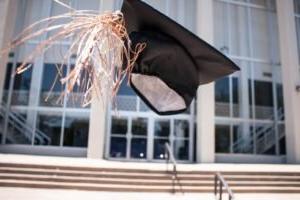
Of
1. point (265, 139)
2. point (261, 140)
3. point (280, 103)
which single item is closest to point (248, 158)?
point (261, 140)

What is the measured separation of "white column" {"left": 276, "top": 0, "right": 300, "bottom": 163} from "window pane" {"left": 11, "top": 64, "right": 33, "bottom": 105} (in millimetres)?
10409

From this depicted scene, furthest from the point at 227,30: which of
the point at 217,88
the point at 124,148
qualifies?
the point at 124,148

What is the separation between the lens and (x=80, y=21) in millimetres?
1332

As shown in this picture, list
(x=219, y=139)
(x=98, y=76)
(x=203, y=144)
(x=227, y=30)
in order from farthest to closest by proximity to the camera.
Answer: (x=227, y=30)
(x=219, y=139)
(x=203, y=144)
(x=98, y=76)

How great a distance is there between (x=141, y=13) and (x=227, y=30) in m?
13.8

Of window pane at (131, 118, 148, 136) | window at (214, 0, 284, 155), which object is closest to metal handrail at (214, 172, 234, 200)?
window pane at (131, 118, 148, 136)

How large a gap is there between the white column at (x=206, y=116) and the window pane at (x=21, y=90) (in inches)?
260

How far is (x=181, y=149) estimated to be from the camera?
13680 mm

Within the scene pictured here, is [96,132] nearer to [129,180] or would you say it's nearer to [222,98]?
[129,180]

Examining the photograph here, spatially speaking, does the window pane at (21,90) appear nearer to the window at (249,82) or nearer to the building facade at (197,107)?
the building facade at (197,107)

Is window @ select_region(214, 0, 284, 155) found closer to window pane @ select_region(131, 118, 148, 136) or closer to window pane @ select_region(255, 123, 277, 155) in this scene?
window pane @ select_region(255, 123, 277, 155)

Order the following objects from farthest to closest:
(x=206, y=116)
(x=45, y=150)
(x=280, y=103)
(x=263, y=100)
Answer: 1. (x=280, y=103)
2. (x=263, y=100)
3. (x=206, y=116)
4. (x=45, y=150)

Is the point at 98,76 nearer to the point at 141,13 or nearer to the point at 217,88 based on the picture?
the point at 141,13

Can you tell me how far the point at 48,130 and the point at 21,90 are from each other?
1889mm
